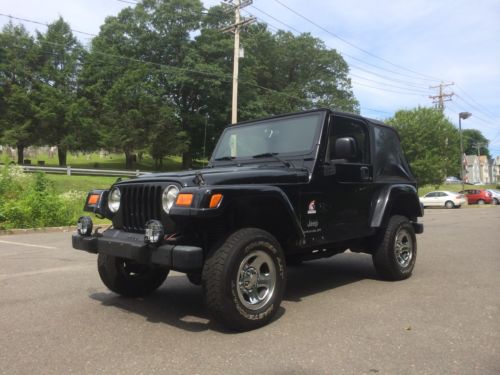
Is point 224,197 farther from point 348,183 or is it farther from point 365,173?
point 365,173

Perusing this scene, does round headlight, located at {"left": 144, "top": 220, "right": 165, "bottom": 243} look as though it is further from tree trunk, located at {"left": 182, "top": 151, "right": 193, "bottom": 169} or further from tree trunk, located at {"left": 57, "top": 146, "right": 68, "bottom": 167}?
tree trunk, located at {"left": 182, "top": 151, "right": 193, "bottom": 169}

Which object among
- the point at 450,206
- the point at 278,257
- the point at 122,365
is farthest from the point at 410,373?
the point at 450,206

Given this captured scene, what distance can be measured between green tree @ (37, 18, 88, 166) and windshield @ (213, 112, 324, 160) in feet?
129

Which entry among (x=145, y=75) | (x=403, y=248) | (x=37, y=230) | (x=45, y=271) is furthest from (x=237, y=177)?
(x=145, y=75)

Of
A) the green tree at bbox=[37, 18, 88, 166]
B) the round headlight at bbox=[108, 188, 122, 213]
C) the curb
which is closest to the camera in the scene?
the round headlight at bbox=[108, 188, 122, 213]

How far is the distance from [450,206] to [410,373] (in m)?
33.7

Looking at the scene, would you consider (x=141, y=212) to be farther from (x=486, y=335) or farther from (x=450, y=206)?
(x=450, y=206)

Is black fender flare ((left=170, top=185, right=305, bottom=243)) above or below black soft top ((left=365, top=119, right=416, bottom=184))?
below

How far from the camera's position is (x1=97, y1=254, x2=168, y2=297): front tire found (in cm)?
495

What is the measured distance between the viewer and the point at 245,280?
401 cm

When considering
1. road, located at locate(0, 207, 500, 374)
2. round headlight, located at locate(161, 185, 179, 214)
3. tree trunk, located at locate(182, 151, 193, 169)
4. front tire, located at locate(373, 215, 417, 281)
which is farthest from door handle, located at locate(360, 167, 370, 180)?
tree trunk, located at locate(182, 151, 193, 169)

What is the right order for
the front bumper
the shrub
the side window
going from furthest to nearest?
the shrub → the side window → the front bumper

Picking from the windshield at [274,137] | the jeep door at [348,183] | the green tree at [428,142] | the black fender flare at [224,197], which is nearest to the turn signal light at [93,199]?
the black fender flare at [224,197]

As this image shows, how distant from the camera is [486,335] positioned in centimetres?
387
